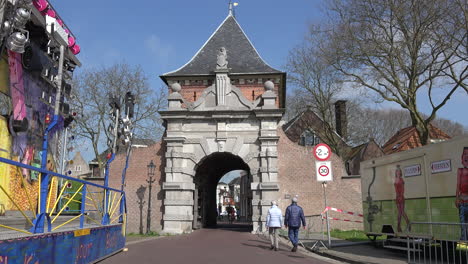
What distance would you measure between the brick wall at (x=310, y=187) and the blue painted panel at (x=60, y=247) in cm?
1025

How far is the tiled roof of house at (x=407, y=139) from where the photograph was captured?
3241 cm

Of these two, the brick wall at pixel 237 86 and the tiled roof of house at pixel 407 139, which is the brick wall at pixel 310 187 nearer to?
the brick wall at pixel 237 86

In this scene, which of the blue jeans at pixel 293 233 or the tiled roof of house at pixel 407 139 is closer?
the blue jeans at pixel 293 233

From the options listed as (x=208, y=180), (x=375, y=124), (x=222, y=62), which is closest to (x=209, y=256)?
(x=222, y=62)

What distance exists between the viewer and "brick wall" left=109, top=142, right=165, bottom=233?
60.4 feet

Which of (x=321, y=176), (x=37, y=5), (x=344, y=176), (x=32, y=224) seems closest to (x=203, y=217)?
(x=344, y=176)

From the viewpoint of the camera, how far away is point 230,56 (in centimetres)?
2395

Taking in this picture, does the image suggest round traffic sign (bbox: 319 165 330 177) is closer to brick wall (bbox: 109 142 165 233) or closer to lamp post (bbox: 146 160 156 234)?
brick wall (bbox: 109 142 165 233)

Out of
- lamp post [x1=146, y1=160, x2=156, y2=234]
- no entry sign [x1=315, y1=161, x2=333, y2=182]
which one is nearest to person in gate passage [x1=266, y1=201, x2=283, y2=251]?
no entry sign [x1=315, y1=161, x2=333, y2=182]

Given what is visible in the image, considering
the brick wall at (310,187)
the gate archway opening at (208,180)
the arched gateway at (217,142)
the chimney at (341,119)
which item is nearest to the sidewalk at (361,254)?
the brick wall at (310,187)

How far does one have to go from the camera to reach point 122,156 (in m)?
19.1

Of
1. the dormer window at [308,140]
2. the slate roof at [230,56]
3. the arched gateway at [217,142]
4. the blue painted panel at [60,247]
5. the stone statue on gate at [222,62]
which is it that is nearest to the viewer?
the blue painted panel at [60,247]

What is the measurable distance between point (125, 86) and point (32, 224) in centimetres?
2583

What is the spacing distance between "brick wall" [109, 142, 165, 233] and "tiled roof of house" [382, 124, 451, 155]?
21.8 metres
